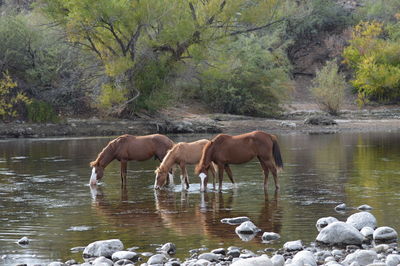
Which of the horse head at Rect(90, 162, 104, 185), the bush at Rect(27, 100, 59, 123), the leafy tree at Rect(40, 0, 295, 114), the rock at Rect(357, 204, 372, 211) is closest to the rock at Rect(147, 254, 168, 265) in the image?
the rock at Rect(357, 204, 372, 211)

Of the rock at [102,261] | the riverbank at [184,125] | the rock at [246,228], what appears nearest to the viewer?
the rock at [102,261]

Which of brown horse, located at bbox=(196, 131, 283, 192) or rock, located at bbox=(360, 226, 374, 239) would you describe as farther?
brown horse, located at bbox=(196, 131, 283, 192)

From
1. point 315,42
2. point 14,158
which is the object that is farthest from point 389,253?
point 315,42

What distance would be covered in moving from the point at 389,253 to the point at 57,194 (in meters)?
9.29

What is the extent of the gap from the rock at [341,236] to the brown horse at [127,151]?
879 cm

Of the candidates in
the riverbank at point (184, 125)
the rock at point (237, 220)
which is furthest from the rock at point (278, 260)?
the riverbank at point (184, 125)

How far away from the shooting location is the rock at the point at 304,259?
998 centimetres

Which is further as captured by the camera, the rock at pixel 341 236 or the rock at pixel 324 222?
the rock at pixel 324 222

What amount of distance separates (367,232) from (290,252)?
1733 millimetres

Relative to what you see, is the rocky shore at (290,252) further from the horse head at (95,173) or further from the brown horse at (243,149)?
the horse head at (95,173)

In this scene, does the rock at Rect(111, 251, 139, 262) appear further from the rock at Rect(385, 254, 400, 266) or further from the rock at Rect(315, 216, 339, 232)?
the rock at Rect(315, 216, 339, 232)

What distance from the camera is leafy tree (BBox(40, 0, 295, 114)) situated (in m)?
40.8

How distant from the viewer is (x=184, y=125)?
42.2m

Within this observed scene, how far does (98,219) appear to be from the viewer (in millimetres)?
14422
